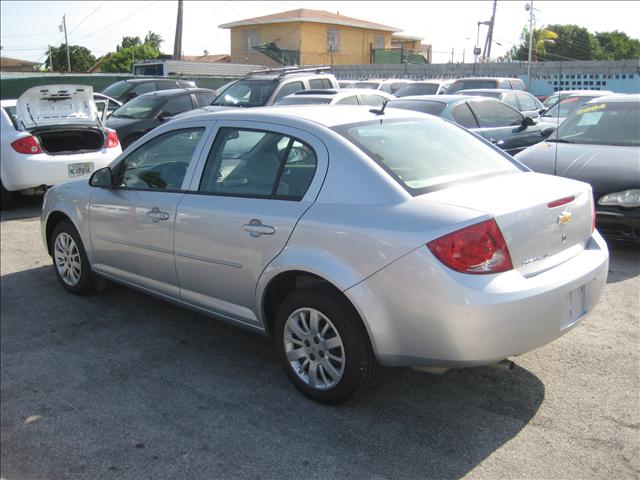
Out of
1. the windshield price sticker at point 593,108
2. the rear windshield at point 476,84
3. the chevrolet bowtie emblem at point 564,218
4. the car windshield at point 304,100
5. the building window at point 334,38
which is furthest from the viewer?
the building window at point 334,38

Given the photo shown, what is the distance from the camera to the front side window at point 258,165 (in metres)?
3.88

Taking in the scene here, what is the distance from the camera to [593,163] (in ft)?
22.0

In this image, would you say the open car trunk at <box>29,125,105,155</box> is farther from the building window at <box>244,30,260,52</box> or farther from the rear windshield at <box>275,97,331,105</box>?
the building window at <box>244,30,260,52</box>

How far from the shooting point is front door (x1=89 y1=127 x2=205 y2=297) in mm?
4566

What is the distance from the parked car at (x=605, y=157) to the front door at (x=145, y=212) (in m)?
4.02

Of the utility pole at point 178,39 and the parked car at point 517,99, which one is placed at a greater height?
the utility pole at point 178,39

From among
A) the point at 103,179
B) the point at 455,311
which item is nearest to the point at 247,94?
the point at 103,179

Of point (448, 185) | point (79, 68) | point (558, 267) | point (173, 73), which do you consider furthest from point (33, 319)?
point (79, 68)

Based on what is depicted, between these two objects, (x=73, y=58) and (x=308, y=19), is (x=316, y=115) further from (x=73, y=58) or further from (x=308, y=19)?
(x=73, y=58)

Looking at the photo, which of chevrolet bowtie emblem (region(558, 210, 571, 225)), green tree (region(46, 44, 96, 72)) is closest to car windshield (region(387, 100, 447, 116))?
chevrolet bowtie emblem (region(558, 210, 571, 225))

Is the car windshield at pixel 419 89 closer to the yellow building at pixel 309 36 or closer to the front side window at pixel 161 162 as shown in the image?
the front side window at pixel 161 162

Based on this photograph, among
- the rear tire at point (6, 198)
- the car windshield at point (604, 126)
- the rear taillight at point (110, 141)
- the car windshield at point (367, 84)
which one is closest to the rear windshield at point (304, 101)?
the rear taillight at point (110, 141)

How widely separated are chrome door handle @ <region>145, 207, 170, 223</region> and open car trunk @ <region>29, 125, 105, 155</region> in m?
5.62

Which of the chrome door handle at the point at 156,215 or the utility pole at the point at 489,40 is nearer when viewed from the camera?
the chrome door handle at the point at 156,215
